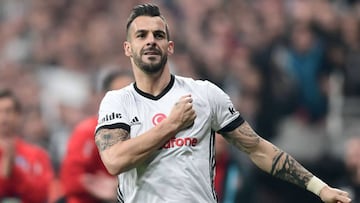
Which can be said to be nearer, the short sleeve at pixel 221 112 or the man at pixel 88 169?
the short sleeve at pixel 221 112

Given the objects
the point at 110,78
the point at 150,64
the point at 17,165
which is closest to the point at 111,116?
the point at 150,64

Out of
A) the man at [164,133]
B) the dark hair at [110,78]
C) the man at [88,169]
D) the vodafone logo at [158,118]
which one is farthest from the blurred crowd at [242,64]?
the vodafone logo at [158,118]

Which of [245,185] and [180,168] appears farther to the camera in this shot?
[245,185]

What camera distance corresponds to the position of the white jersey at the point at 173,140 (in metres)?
6.70

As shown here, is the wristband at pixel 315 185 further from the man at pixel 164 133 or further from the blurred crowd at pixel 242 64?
the blurred crowd at pixel 242 64

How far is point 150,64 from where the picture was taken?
6.76 metres

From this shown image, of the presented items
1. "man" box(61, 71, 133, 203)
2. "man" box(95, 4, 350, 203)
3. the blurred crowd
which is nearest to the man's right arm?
"man" box(95, 4, 350, 203)

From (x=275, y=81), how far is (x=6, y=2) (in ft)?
18.9

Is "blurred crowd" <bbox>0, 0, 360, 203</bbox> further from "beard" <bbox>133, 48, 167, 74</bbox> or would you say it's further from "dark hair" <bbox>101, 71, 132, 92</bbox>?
"beard" <bbox>133, 48, 167, 74</bbox>

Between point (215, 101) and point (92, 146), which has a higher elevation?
point (215, 101)

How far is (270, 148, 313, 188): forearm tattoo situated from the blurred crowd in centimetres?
450

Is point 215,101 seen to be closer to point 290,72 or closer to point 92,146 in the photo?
point 92,146

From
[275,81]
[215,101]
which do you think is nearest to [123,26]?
[275,81]

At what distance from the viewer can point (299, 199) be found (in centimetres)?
1261
